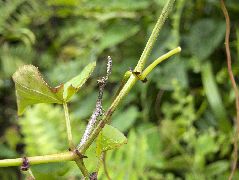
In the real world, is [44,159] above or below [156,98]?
below

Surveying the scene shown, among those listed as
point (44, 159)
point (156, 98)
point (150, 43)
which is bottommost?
point (44, 159)

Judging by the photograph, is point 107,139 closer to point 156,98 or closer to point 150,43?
point 150,43

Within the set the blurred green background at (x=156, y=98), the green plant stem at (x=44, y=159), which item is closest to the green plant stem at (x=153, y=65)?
the green plant stem at (x=44, y=159)

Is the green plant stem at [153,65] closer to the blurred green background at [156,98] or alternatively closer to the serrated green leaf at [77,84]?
the serrated green leaf at [77,84]

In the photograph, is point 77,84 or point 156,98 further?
point 156,98

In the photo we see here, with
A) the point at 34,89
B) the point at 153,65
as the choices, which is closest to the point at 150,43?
the point at 153,65

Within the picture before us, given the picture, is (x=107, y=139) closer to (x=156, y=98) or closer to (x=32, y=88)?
(x=32, y=88)

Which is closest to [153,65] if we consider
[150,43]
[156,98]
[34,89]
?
[150,43]

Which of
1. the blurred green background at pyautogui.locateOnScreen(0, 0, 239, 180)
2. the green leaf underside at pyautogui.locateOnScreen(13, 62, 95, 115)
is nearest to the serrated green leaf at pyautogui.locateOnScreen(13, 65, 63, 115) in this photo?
the green leaf underside at pyautogui.locateOnScreen(13, 62, 95, 115)
